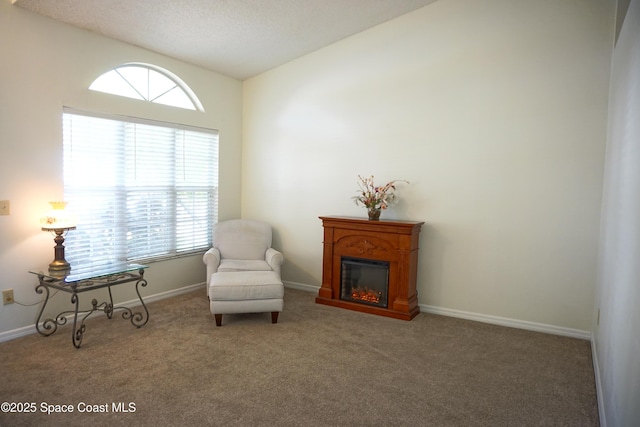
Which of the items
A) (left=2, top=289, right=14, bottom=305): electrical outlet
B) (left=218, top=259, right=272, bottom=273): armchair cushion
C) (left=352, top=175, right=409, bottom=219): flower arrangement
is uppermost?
(left=352, top=175, right=409, bottom=219): flower arrangement

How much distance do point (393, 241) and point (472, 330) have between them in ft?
3.51

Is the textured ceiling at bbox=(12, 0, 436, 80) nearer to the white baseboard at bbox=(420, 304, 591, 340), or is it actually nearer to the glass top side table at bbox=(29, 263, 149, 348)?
the glass top side table at bbox=(29, 263, 149, 348)

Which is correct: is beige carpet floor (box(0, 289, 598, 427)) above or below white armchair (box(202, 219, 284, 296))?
below

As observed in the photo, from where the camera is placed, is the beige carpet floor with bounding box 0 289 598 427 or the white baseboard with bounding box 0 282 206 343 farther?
the white baseboard with bounding box 0 282 206 343

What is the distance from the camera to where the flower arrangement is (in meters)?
4.32

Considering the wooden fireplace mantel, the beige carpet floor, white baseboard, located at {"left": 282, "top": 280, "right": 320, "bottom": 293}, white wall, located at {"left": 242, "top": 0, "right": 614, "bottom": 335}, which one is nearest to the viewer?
the beige carpet floor

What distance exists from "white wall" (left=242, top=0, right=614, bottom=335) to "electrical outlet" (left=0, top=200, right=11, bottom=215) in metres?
2.84

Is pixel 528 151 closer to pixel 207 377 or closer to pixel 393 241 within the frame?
pixel 393 241

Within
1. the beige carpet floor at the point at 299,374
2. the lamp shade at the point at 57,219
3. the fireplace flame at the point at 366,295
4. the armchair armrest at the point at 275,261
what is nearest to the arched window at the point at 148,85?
the lamp shade at the point at 57,219

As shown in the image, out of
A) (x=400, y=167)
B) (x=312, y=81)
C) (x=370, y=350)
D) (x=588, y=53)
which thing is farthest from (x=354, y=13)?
(x=370, y=350)

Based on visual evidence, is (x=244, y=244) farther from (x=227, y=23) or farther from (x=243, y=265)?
(x=227, y=23)

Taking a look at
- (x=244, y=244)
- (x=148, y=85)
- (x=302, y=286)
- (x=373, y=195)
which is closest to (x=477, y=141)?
(x=373, y=195)

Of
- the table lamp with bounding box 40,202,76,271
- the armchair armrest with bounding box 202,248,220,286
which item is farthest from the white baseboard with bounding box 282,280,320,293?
the table lamp with bounding box 40,202,76,271

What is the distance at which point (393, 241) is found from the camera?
4.12 m
